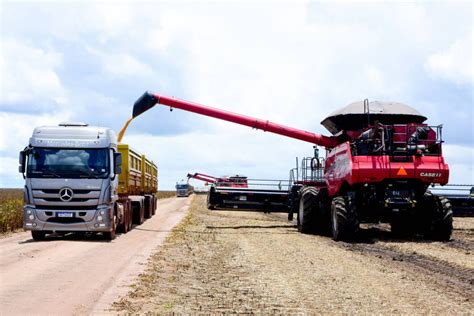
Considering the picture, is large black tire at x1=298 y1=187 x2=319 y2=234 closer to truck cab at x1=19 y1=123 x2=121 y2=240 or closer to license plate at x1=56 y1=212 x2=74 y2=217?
truck cab at x1=19 y1=123 x2=121 y2=240

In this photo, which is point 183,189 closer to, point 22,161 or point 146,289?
point 22,161

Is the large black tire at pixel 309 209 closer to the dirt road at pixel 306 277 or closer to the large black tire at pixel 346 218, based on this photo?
the dirt road at pixel 306 277

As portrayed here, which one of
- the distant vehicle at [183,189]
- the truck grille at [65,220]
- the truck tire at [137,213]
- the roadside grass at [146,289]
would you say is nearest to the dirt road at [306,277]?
the roadside grass at [146,289]

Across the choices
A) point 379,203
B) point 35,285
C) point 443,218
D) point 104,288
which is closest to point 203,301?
point 104,288

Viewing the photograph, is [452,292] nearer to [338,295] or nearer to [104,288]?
[338,295]

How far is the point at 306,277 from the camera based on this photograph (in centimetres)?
1062

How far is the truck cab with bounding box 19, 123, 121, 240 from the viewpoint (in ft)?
55.6

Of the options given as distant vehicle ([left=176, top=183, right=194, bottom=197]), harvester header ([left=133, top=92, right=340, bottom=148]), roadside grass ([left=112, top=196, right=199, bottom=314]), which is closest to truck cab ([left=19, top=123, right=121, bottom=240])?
roadside grass ([left=112, top=196, right=199, bottom=314])

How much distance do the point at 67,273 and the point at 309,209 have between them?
10.3 m

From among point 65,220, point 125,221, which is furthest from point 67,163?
point 125,221

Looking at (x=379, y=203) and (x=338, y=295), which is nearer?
(x=338, y=295)

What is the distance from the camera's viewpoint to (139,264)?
12.4m

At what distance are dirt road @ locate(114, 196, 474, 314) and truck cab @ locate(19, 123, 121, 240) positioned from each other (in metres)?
2.39

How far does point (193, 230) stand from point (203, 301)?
43.1 feet
